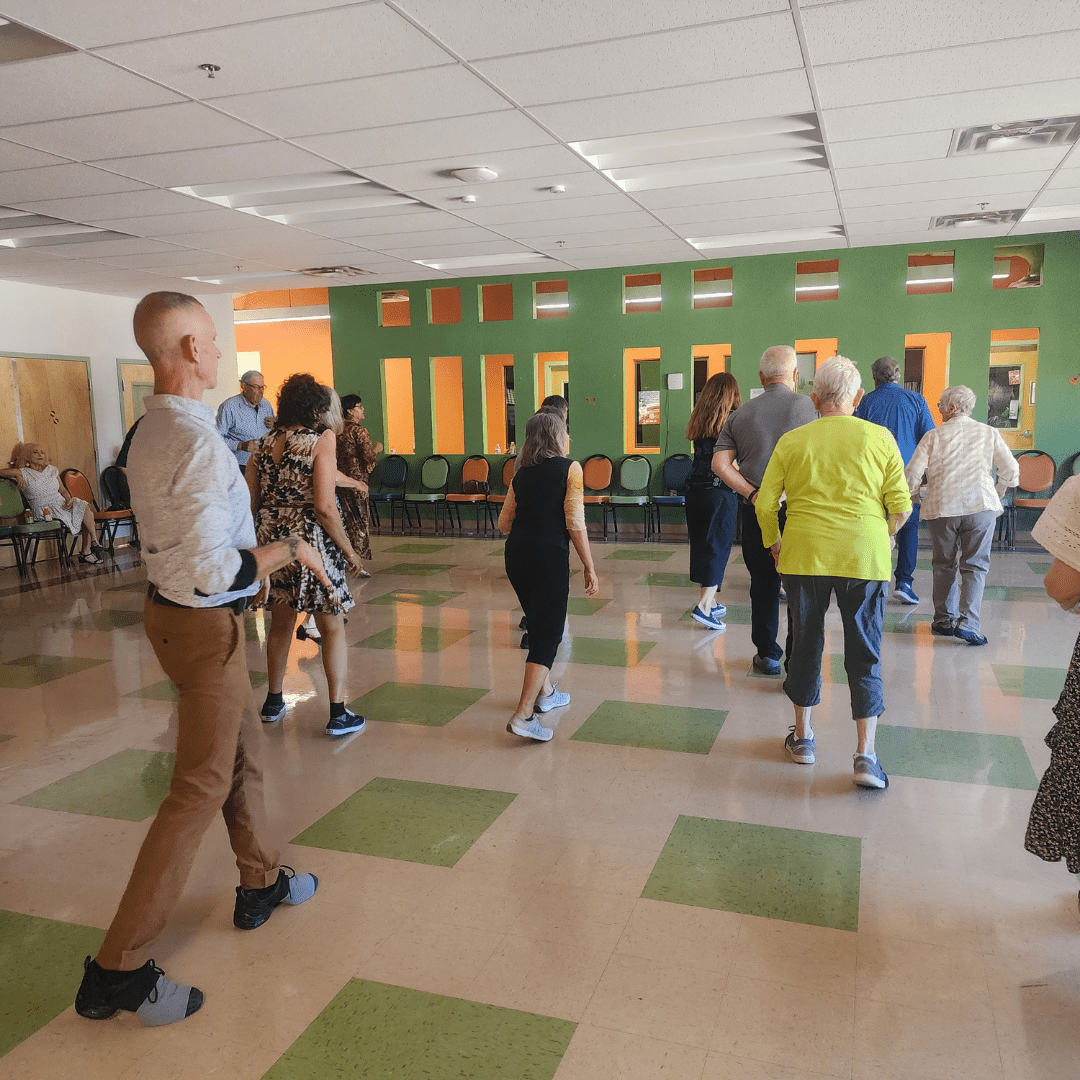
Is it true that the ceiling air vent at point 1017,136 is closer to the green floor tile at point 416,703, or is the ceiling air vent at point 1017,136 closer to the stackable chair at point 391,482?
the green floor tile at point 416,703

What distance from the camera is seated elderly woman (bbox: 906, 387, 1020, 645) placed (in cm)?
564

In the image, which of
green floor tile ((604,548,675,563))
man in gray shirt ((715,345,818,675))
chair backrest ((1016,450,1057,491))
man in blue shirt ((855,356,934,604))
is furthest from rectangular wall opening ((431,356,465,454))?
man in gray shirt ((715,345,818,675))

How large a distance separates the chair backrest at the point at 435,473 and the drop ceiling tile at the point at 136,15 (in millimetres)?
8222

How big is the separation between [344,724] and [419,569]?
4.58 metres

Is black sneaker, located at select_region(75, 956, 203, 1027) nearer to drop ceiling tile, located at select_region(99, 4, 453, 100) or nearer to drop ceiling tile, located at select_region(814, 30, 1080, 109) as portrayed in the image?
drop ceiling tile, located at select_region(99, 4, 453, 100)

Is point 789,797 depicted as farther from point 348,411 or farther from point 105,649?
point 348,411

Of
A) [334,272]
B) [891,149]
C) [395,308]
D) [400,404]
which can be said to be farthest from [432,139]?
[400,404]

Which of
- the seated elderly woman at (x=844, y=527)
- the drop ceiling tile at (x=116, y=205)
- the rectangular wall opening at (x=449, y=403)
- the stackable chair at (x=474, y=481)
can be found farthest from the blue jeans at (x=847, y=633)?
the rectangular wall opening at (x=449, y=403)

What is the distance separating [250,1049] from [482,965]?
0.65 m

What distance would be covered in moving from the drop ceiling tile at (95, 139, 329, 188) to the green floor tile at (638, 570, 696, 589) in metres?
4.36

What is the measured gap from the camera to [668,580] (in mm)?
8039

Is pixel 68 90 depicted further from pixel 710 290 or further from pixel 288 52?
pixel 710 290

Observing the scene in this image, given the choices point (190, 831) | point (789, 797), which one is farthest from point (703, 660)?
point (190, 831)

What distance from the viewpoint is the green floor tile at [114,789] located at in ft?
11.8
